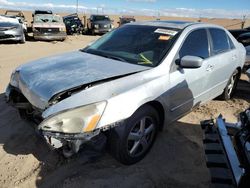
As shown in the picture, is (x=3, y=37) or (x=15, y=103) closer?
(x=15, y=103)

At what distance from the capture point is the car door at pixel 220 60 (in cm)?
475

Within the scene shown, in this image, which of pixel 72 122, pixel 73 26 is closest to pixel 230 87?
pixel 72 122

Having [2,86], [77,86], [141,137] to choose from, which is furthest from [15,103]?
[2,86]

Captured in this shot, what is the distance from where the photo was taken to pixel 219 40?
507 centimetres

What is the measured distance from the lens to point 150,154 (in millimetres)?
3846

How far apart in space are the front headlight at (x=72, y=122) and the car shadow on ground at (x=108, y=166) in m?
0.29

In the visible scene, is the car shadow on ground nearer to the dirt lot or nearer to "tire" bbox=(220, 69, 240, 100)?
the dirt lot

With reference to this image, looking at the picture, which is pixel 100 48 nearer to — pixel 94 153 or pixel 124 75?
pixel 124 75

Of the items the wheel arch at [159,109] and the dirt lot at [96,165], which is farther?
the wheel arch at [159,109]

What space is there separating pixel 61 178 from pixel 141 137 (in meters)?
1.04

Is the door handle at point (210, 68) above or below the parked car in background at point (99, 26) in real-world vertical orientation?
above

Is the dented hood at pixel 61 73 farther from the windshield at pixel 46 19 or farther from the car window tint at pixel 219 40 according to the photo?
the windshield at pixel 46 19

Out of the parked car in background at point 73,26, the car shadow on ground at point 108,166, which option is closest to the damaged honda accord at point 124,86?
the car shadow on ground at point 108,166

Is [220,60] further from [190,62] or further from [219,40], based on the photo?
[190,62]
